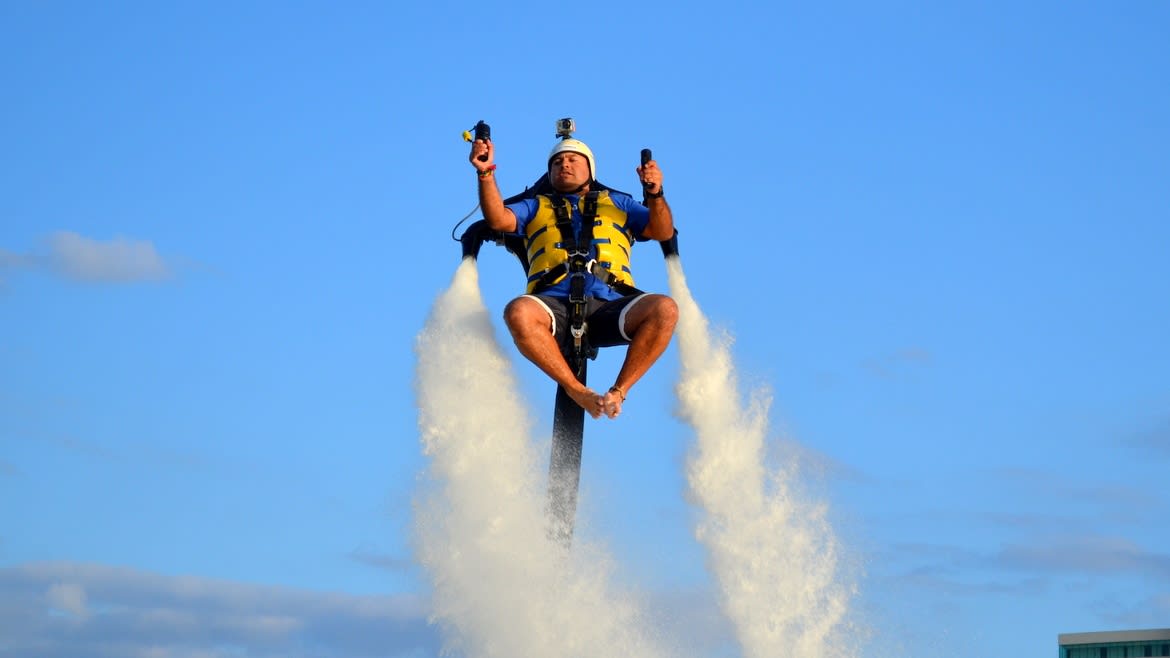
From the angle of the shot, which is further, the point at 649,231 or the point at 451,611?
the point at 649,231

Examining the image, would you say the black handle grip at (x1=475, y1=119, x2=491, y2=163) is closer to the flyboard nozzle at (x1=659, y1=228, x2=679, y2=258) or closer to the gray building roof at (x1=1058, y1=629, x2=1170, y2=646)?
the flyboard nozzle at (x1=659, y1=228, x2=679, y2=258)

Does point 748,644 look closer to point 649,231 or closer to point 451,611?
point 451,611

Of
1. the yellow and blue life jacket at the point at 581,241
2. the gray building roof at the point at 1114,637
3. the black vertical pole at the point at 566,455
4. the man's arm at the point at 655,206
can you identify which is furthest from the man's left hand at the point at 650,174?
the gray building roof at the point at 1114,637

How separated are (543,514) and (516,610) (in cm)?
114

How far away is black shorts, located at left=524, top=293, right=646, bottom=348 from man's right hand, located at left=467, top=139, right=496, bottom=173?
140 centimetres

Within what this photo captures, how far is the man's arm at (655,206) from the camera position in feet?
55.3

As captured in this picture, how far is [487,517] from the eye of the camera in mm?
17125

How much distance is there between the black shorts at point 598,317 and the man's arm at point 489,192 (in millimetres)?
863

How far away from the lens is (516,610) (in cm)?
1664

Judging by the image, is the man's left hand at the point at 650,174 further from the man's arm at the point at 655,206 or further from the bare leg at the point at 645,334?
the bare leg at the point at 645,334

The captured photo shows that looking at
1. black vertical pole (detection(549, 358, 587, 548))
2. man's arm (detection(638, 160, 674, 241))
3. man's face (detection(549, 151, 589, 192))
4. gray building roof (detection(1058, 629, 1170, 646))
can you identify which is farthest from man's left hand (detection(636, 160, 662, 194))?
gray building roof (detection(1058, 629, 1170, 646))

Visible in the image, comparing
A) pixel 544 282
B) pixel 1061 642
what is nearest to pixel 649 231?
pixel 544 282

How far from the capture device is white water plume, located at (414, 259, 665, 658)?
1659 centimetres

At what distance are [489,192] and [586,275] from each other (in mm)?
1324
